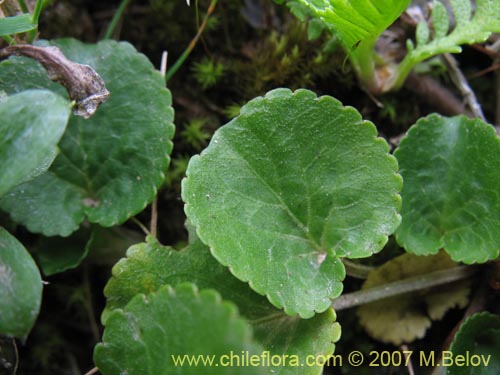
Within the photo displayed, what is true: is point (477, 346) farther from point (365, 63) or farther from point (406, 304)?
point (365, 63)

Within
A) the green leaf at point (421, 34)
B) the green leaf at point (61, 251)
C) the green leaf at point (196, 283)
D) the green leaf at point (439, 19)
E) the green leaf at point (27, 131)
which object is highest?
the green leaf at point (439, 19)

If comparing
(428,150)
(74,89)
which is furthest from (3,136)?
(428,150)

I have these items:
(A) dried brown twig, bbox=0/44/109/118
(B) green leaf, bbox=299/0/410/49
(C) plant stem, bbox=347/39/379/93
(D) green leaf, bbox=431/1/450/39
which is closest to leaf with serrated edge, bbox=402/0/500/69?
(D) green leaf, bbox=431/1/450/39

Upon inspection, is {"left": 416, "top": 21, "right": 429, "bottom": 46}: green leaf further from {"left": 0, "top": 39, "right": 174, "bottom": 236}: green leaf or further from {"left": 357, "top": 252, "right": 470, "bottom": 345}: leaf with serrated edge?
{"left": 0, "top": 39, "right": 174, "bottom": 236}: green leaf

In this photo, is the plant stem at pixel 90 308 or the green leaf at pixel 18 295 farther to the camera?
the plant stem at pixel 90 308

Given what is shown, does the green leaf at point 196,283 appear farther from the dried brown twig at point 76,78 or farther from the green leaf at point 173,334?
the dried brown twig at point 76,78

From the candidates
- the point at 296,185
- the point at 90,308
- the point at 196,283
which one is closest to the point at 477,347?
the point at 296,185

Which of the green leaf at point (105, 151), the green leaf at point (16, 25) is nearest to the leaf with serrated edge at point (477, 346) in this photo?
the green leaf at point (105, 151)
